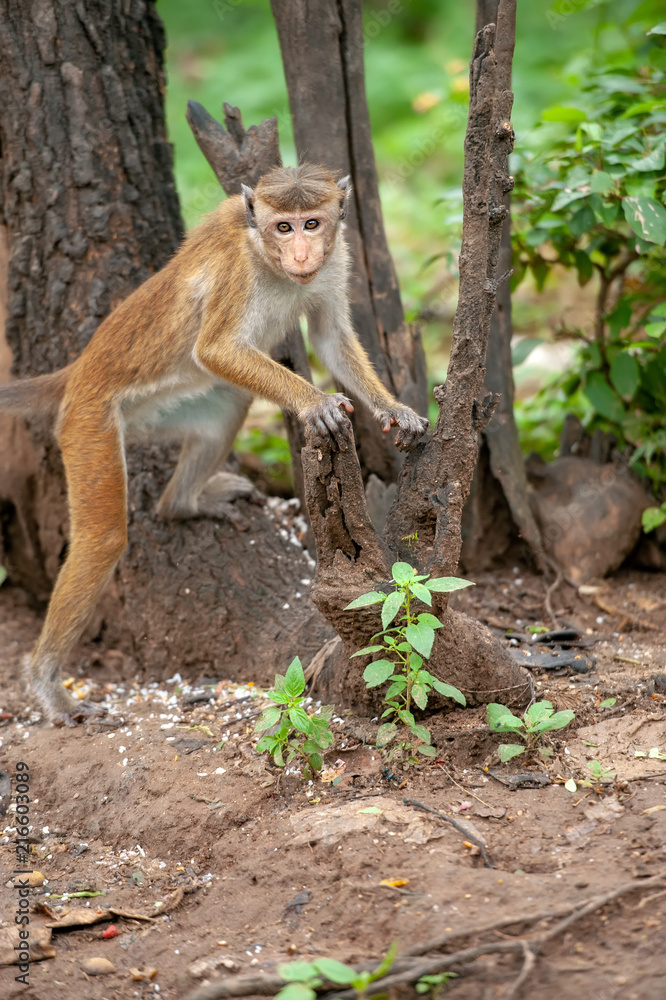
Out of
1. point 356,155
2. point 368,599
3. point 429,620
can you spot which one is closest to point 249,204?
point 356,155

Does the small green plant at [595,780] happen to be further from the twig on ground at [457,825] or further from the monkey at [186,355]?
the monkey at [186,355]

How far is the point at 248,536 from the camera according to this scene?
5691 millimetres

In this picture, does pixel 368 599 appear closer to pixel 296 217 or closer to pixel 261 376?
pixel 261 376

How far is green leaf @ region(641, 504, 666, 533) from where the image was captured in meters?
5.66

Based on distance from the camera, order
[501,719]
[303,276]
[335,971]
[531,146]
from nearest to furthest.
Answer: [335,971] → [501,719] → [303,276] → [531,146]

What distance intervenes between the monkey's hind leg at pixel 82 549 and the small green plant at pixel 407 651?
1726 millimetres

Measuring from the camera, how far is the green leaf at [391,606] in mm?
3520

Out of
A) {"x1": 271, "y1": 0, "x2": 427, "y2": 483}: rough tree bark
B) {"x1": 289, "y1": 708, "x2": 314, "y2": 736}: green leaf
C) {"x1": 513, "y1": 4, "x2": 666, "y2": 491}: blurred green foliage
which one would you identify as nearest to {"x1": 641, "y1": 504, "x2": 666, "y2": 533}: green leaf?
{"x1": 513, "y1": 4, "x2": 666, "y2": 491}: blurred green foliage

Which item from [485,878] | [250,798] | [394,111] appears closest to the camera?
[485,878]

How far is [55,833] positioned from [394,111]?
1188cm

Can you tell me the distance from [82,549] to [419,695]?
2.16 metres

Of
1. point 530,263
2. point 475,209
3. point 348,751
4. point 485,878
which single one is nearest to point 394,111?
point 530,263

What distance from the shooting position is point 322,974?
2.69 metres

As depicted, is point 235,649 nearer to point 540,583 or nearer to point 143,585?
point 143,585
